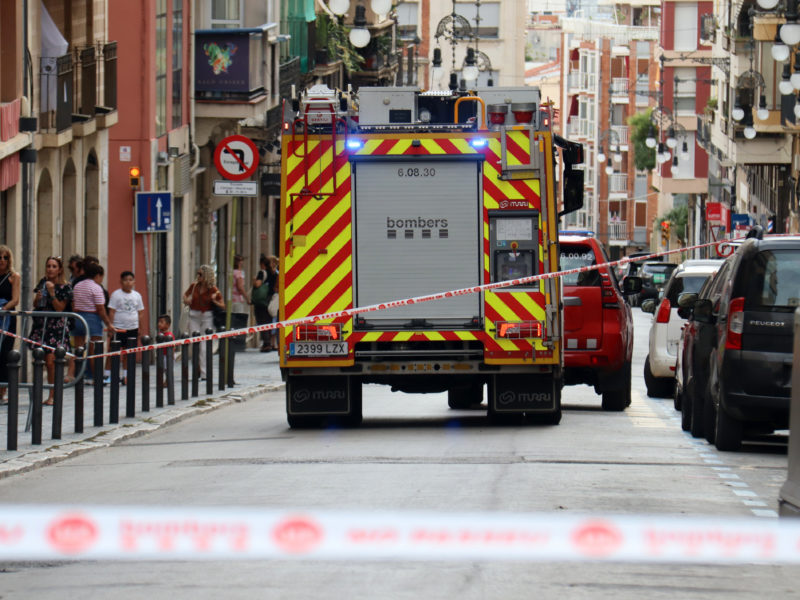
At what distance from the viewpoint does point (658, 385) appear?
23.2 metres

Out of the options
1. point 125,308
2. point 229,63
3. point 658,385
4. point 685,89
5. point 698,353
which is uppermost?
point 685,89

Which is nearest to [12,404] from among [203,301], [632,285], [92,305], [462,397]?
[462,397]

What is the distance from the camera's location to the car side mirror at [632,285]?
65.7ft

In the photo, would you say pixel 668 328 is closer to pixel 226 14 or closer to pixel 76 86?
pixel 76 86

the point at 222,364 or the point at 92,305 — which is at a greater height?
the point at 92,305

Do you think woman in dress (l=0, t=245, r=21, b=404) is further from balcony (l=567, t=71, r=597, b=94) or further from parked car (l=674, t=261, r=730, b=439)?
balcony (l=567, t=71, r=597, b=94)

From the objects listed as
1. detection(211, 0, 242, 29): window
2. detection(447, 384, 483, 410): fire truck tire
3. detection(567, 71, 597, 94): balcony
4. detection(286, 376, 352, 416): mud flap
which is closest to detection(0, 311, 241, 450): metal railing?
detection(286, 376, 352, 416): mud flap

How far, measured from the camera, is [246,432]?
17156 millimetres

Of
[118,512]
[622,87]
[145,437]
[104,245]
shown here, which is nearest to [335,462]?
[118,512]

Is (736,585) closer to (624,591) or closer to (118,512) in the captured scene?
(624,591)

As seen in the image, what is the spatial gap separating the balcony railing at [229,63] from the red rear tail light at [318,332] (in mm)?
19033

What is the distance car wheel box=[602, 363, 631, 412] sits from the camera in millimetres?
20234

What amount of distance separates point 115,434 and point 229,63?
65.6 ft

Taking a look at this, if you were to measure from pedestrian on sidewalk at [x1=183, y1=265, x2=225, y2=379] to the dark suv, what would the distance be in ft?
41.5
